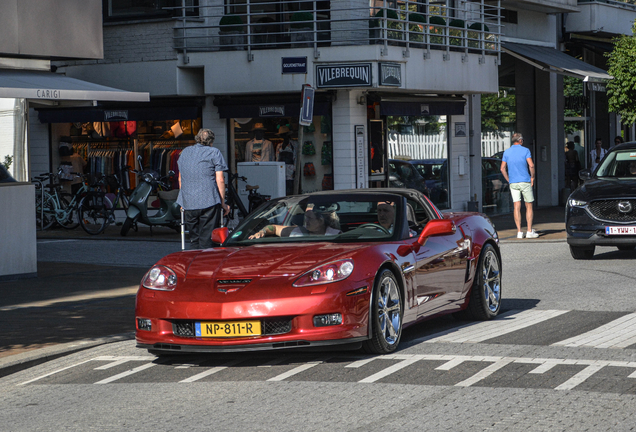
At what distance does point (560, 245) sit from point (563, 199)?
13071 mm

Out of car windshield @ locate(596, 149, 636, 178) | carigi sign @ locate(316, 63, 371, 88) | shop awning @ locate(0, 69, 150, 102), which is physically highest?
carigi sign @ locate(316, 63, 371, 88)

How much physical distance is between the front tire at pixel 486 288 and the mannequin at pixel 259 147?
1358 centimetres

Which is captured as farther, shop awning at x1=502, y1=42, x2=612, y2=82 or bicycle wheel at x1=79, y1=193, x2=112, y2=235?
shop awning at x1=502, y1=42, x2=612, y2=82

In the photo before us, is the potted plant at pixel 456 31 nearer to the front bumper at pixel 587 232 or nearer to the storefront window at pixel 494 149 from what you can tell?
the storefront window at pixel 494 149

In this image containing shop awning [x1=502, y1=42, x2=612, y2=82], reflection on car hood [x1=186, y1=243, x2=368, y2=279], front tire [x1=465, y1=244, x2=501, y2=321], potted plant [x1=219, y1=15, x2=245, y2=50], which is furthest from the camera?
shop awning [x1=502, y1=42, x2=612, y2=82]

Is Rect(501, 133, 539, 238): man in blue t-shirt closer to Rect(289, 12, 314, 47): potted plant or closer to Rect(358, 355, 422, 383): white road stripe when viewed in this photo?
Rect(289, 12, 314, 47): potted plant

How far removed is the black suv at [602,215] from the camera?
1452 cm

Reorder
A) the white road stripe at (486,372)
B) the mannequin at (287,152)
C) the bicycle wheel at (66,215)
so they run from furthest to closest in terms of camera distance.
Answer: the mannequin at (287,152), the bicycle wheel at (66,215), the white road stripe at (486,372)

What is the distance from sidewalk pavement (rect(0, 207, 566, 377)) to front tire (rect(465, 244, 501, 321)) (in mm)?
3019

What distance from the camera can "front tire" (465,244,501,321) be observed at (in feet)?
30.3

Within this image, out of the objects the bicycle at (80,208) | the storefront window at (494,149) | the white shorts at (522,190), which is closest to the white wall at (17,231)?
the bicycle at (80,208)

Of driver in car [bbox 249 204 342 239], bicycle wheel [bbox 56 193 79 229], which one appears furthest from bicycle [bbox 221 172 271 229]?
driver in car [bbox 249 204 342 239]

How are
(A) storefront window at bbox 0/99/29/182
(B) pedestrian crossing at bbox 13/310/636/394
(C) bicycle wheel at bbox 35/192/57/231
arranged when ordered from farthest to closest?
(C) bicycle wheel at bbox 35/192/57/231
(A) storefront window at bbox 0/99/29/182
(B) pedestrian crossing at bbox 13/310/636/394

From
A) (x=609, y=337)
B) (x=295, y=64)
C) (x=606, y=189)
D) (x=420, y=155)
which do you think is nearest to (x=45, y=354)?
(x=609, y=337)
